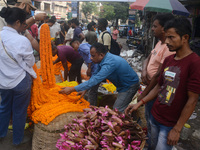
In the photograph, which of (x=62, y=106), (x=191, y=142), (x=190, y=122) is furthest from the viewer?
(x=190, y=122)

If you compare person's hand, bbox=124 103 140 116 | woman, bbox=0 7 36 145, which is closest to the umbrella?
person's hand, bbox=124 103 140 116

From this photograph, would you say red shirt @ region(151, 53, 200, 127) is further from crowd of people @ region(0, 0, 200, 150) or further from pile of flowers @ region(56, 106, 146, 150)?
pile of flowers @ region(56, 106, 146, 150)

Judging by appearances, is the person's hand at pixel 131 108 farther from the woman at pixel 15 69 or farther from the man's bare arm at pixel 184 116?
the woman at pixel 15 69

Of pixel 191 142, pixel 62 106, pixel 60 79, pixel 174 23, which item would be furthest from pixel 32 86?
pixel 191 142

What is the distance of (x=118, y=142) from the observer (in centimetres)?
158

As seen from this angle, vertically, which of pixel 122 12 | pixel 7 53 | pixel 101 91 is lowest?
pixel 101 91

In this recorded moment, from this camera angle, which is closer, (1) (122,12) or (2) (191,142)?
(2) (191,142)

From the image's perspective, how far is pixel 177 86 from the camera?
5.09 feet

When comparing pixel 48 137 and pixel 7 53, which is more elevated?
pixel 7 53

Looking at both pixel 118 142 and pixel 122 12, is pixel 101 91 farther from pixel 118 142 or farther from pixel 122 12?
pixel 122 12

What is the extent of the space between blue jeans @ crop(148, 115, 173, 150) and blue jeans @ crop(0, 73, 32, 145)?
5.78ft

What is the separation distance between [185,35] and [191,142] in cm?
240

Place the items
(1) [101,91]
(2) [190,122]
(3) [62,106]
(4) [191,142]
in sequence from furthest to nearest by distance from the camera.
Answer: (1) [101,91]
(2) [190,122]
(4) [191,142]
(3) [62,106]

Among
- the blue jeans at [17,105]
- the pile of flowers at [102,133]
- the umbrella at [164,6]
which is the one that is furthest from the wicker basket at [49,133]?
the umbrella at [164,6]
